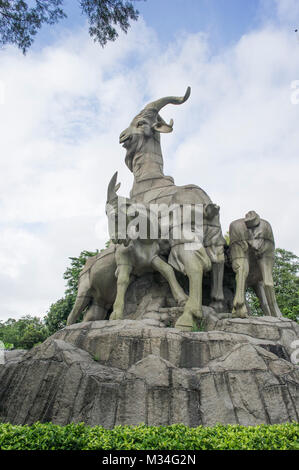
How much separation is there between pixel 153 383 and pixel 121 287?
3.10m

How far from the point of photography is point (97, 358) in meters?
6.10

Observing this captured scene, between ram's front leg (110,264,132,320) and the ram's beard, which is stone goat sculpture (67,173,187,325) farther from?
the ram's beard

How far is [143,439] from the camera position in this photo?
3246 mm

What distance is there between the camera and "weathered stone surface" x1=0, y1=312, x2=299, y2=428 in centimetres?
462

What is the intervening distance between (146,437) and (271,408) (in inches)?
79.9

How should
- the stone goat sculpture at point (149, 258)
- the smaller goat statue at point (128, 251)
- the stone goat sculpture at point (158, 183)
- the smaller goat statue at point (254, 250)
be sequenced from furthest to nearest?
the stone goat sculpture at point (158, 183) < the smaller goat statue at point (254, 250) < the smaller goat statue at point (128, 251) < the stone goat sculpture at point (149, 258)

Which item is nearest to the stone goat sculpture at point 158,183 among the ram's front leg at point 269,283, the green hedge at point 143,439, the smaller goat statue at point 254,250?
the smaller goat statue at point 254,250

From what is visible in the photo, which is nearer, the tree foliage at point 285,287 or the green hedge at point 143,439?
the green hedge at point 143,439

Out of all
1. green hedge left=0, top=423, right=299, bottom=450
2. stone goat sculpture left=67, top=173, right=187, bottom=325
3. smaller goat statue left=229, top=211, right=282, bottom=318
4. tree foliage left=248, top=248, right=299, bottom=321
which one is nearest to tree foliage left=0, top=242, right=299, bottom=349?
tree foliage left=248, top=248, right=299, bottom=321

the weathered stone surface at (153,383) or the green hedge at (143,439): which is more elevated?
the weathered stone surface at (153,383)

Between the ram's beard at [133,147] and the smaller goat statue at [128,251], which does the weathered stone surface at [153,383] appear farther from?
the ram's beard at [133,147]

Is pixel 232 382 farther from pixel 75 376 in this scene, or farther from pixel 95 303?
pixel 95 303

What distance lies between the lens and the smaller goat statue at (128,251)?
7.64 m
